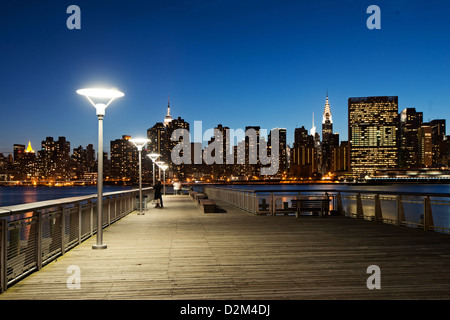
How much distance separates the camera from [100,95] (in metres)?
9.83

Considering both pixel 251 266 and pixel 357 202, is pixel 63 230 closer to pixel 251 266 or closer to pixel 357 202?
pixel 251 266

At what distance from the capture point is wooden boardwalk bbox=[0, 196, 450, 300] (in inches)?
229

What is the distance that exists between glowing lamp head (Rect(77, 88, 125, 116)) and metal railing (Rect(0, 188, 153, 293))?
2.25 m

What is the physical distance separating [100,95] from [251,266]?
525cm

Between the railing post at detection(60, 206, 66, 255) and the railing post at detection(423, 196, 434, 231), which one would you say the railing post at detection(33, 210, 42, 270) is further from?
the railing post at detection(423, 196, 434, 231)

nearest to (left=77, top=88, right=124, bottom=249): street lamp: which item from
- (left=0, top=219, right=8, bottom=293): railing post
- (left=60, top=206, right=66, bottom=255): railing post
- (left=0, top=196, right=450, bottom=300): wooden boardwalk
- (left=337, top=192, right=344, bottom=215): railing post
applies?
(left=0, top=196, right=450, bottom=300): wooden boardwalk

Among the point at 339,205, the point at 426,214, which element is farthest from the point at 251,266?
the point at 339,205

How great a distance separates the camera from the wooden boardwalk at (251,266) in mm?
5805

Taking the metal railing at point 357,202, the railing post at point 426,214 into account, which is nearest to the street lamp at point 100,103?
the metal railing at point 357,202

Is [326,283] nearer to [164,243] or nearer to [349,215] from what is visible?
[164,243]

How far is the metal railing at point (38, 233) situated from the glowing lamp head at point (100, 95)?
2.25 meters

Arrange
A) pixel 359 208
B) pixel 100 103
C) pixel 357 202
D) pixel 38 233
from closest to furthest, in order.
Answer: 1. pixel 38 233
2. pixel 100 103
3. pixel 357 202
4. pixel 359 208

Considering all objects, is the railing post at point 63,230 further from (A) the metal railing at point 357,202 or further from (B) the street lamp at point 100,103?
(A) the metal railing at point 357,202

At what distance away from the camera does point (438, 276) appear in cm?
664
